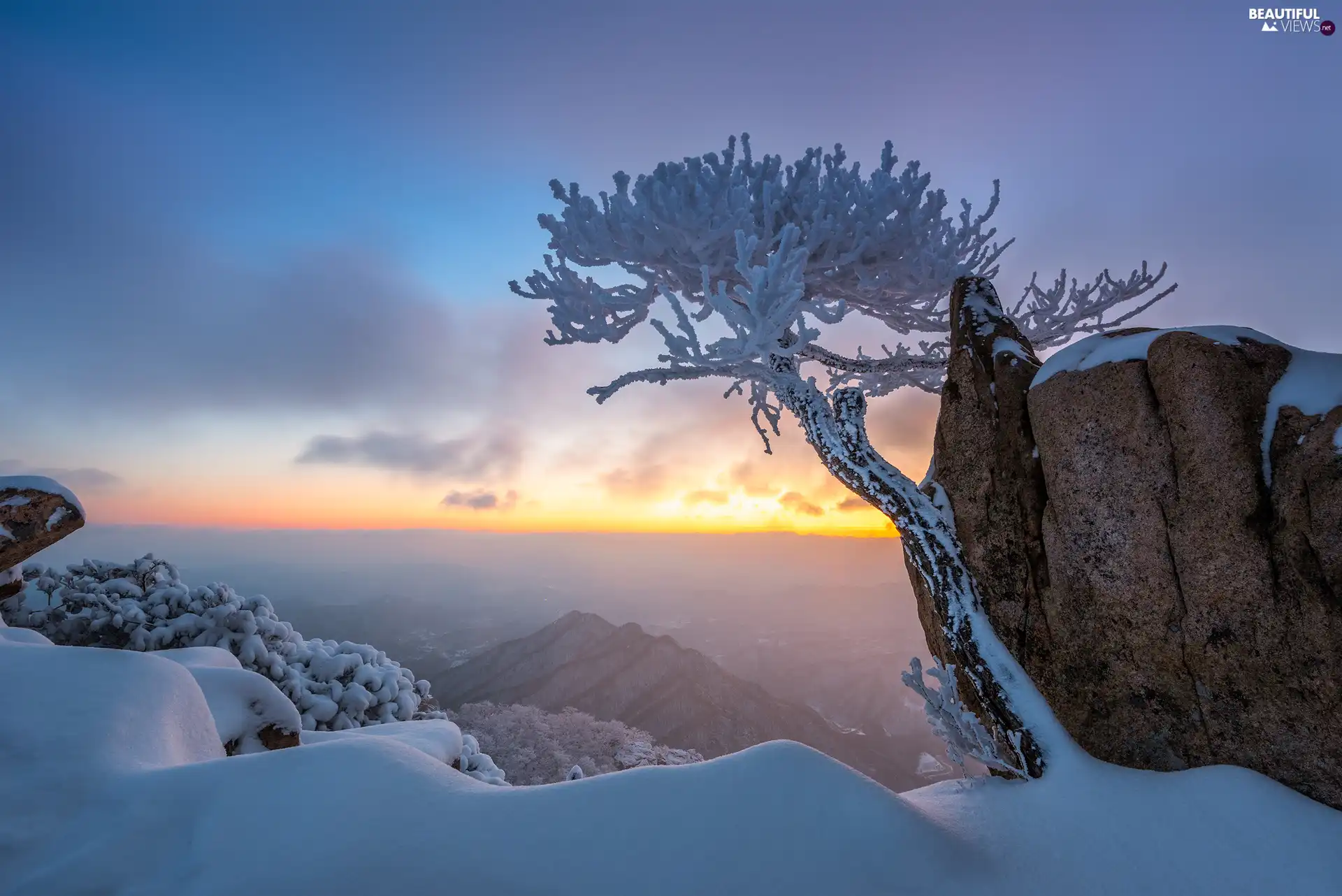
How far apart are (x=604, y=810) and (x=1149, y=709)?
162 inches

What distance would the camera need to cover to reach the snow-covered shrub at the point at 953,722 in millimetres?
4273

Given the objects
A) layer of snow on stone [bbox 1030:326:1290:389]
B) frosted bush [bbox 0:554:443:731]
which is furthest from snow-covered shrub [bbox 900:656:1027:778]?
frosted bush [bbox 0:554:443:731]

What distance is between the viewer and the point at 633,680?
49562 millimetres

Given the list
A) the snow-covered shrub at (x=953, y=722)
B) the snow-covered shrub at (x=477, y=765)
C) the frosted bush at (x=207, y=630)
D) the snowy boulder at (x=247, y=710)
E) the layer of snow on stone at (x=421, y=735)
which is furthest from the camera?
the frosted bush at (x=207, y=630)

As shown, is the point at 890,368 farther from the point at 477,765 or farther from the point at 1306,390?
the point at 477,765

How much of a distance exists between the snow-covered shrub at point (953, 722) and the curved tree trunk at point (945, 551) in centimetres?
12

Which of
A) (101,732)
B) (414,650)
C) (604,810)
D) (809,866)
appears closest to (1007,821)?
(809,866)

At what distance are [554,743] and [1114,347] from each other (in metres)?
18.1

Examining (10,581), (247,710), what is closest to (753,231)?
(247,710)

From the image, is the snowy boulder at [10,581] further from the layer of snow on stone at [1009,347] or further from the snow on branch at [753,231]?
the layer of snow on stone at [1009,347]

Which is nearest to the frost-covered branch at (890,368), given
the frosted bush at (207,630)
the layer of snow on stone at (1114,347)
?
the layer of snow on stone at (1114,347)

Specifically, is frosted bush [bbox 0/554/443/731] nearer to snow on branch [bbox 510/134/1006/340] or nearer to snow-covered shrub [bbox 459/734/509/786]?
snow-covered shrub [bbox 459/734/509/786]

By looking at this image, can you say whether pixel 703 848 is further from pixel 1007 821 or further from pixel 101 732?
pixel 101 732

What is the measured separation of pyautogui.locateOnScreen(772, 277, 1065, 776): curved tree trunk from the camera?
14.1 ft
